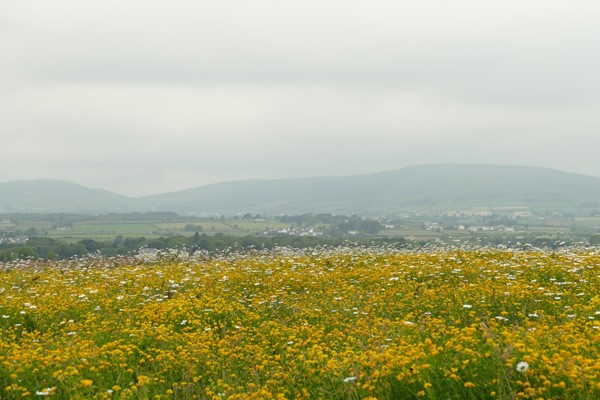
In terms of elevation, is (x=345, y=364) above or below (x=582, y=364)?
below

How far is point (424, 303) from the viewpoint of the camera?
40.2 feet

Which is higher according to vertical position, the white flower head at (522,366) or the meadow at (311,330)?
the white flower head at (522,366)

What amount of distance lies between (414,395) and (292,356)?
272cm

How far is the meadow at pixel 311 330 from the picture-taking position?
668 cm

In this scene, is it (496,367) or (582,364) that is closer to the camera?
(582,364)

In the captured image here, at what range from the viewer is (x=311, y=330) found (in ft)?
33.1

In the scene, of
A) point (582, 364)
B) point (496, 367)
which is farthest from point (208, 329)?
point (582, 364)

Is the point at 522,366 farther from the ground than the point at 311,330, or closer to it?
farther from the ground

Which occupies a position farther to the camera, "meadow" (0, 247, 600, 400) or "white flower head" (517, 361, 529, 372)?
"meadow" (0, 247, 600, 400)

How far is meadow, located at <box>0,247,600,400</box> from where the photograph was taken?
21.9 feet

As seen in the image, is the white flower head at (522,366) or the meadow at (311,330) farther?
the meadow at (311,330)

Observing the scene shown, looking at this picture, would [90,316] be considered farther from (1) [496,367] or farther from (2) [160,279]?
(1) [496,367]

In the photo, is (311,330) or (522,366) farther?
(311,330)

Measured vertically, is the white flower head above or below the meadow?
above
